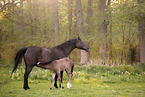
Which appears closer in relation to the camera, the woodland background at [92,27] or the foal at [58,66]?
the foal at [58,66]

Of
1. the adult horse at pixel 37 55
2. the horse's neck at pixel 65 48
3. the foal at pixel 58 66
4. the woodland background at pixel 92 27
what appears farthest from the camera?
the woodland background at pixel 92 27

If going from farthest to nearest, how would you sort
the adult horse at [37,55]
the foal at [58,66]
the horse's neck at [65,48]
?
1. the horse's neck at [65,48]
2. the adult horse at [37,55]
3. the foal at [58,66]

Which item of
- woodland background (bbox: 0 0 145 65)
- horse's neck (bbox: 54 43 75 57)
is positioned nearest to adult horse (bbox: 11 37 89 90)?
horse's neck (bbox: 54 43 75 57)

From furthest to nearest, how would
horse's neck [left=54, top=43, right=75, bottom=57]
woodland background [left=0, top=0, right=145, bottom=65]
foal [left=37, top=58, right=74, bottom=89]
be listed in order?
woodland background [left=0, top=0, right=145, bottom=65] < horse's neck [left=54, top=43, right=75, bottom=57] < foal [left=37, top=58, right=74, bottom=89]

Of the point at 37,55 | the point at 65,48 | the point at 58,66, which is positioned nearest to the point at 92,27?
the point at 65,48

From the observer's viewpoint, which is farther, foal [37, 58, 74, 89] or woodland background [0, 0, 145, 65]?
woodland background [0, 0, 145, 65]

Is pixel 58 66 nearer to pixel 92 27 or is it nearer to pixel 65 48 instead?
pixel 65 48

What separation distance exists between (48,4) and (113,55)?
1217 cm

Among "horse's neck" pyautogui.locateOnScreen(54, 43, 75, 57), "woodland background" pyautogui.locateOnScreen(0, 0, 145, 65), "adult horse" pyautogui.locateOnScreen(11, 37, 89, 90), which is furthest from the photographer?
"woodland background" pyautogui.locateOnScreen(0, 0, 145, 65)

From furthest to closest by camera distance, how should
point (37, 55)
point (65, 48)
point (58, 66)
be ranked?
point (65, 48)
point (37, 55)
point (58, 66)

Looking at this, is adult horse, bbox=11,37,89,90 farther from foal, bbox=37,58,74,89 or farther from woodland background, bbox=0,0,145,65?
woodland background, bbox=0,0,145,65

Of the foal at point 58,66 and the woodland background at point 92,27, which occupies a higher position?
the woodland background at point 92,27

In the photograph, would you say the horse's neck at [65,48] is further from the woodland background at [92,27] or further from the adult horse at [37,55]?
the woodland background at [92,27]

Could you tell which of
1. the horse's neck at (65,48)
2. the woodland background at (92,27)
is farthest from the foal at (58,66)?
the woodland background at (92,27)
